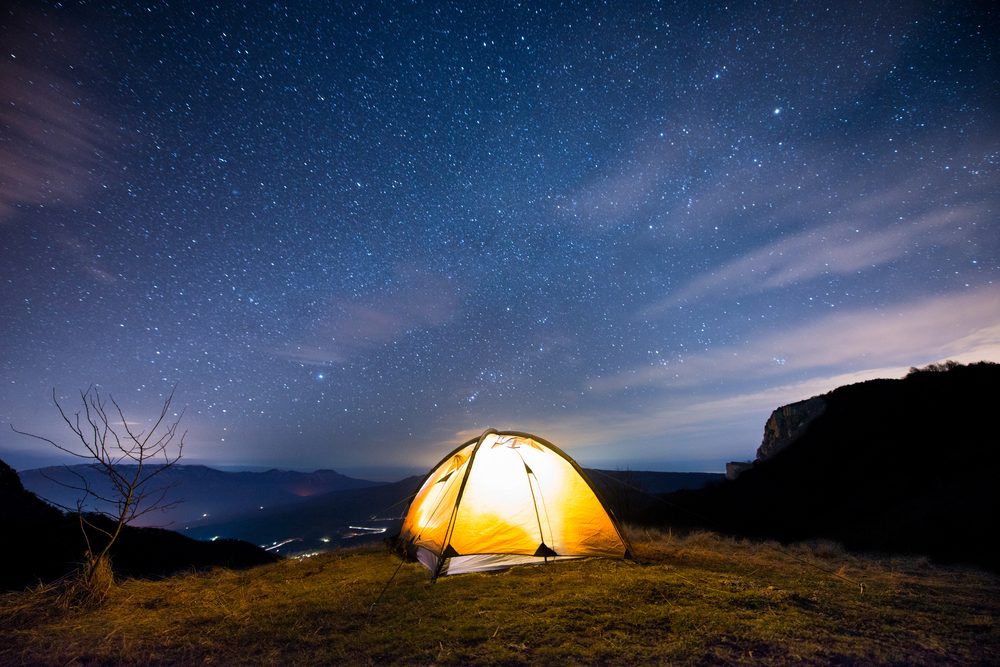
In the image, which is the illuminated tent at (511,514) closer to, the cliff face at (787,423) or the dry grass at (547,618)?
the dry grass at (547,618)

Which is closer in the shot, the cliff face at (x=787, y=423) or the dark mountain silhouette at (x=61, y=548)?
the dark mountain silhouette at (x=61, y=548)

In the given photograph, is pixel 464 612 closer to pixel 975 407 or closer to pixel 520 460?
pixel 520 460

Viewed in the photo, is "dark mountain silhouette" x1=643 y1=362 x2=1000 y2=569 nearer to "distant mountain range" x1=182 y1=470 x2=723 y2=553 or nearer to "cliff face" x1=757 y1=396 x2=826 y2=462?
"cliff face" x1=757 y1=396 x2=826 y2=462

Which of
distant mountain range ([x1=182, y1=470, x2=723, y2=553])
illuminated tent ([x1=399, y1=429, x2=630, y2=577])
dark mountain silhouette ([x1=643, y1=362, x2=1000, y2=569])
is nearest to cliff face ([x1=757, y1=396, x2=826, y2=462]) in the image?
dark mountain silhouette ([x1=643, y1=362, x2=1000, y2=569])

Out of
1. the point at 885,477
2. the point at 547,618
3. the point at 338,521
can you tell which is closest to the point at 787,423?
the point at 885,477

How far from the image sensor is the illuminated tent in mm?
7520

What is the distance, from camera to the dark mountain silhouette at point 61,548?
33.5 feet

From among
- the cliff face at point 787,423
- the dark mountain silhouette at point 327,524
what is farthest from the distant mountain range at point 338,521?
the cliff face at point 787,423

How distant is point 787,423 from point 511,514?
27670mm

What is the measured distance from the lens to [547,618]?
4.86 metres

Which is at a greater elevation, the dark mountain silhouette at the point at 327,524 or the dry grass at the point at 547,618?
the dry grass at the point at 547,618

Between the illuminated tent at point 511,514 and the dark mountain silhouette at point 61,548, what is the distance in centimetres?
530

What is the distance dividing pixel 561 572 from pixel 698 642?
3145 millimetres

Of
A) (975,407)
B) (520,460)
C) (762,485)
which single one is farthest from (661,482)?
(520,460)
